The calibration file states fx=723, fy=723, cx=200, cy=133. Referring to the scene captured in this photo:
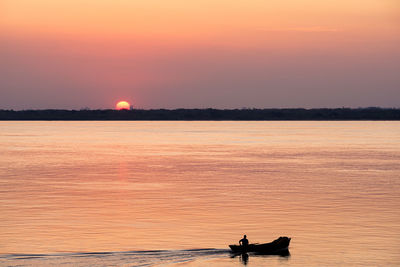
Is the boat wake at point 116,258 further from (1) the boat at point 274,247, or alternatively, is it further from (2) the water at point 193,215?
(1) the boat at point 274,247

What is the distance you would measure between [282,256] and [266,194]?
52.6 ft

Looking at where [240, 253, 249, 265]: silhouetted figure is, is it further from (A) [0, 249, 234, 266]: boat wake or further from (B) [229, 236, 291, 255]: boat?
(A) [0, 249, 234, 266]: boat wake

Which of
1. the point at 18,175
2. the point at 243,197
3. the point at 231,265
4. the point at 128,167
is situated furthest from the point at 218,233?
the point at 128,167

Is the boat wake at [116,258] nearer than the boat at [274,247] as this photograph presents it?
Yes

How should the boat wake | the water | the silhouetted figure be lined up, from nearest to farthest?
1. the boat wake
2. the silhouetted figure
3. the water

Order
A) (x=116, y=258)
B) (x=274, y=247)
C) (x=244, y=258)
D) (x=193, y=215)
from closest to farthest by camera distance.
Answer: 1. (x=116, y=258)
2. (x=244, y=258)
3. (x=274, y=247)
4. (x=193, y=215)

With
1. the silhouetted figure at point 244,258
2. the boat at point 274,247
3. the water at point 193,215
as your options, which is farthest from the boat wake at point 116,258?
the boat at point 274,247

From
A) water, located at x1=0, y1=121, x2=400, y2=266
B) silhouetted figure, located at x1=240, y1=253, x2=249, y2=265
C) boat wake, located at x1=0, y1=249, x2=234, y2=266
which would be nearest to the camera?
boat wake, located at x1=0, y1=249, x2=234, y2=266

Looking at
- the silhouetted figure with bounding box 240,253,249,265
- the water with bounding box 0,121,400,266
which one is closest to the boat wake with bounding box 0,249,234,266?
the water with bounding box 0,121,400,266

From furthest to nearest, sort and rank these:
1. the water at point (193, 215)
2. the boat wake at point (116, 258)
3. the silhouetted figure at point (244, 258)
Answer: the water at point (193, 215), the silhouetted figure at point (244, 258), the boat wake at point (116, 258)

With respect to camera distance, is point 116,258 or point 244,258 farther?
point 244,258

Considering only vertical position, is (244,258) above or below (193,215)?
below

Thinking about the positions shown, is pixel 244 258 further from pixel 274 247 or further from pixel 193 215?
pixel 193 215

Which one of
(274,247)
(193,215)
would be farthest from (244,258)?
(193,215)
